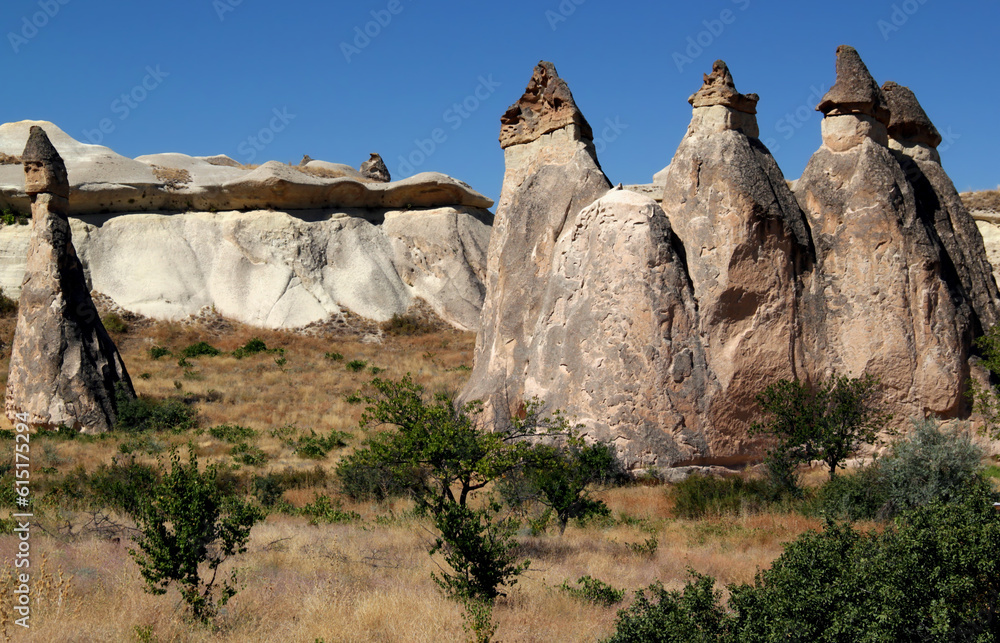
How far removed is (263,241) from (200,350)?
22.0 feet

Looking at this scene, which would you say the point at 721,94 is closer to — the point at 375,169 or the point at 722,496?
the point at 722,496

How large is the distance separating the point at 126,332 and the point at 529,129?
17506 mm

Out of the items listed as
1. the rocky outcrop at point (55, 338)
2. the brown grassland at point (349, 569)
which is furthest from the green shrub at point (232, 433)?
the rocky outcrop at point (55, 338)

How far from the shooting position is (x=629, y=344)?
1130 centimetres

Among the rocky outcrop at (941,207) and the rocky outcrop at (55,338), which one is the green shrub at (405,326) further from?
the rocky outcrop at (941,207)

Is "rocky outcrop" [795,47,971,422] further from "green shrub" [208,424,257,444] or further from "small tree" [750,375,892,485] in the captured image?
"green shrub" [208,424,257,444]

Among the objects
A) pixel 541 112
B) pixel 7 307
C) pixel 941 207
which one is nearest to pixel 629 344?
pixel 541 112

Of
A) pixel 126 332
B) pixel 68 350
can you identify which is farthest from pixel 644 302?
pixel 126 332

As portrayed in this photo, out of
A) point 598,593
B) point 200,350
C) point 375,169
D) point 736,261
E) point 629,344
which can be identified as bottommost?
point 598,593

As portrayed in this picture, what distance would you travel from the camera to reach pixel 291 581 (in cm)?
641

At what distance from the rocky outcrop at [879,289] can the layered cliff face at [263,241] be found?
1782 cm

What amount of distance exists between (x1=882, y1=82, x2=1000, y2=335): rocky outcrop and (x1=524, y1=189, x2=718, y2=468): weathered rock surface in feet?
14.6

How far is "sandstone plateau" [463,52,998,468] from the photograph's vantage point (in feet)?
36.8

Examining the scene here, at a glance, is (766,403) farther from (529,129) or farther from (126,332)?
(126,332)
